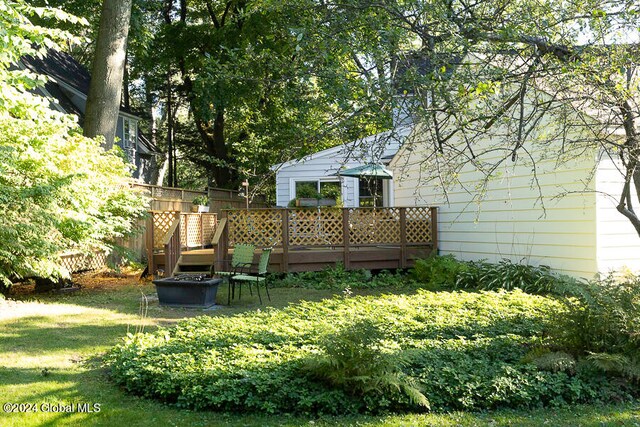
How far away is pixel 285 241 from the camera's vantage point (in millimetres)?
11586

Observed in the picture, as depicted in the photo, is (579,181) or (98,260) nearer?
(579,181)

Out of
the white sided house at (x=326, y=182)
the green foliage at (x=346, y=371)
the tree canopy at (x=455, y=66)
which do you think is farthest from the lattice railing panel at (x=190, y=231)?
the green foliage at (x=346, y=371)

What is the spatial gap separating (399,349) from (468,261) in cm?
699

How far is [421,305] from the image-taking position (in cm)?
697

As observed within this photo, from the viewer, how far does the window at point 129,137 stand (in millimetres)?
21484

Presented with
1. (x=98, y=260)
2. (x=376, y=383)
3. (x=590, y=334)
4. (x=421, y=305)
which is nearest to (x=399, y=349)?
(x=376, y=383)

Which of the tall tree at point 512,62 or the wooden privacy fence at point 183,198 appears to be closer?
the tall tree at point 512,62

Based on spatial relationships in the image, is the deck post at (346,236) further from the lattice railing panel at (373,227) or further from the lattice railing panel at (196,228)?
the lattice railing panel at (196,228)

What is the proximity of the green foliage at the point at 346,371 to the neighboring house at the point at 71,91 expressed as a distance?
46.3ft

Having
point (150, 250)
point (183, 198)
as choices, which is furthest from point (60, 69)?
point (150, 250)

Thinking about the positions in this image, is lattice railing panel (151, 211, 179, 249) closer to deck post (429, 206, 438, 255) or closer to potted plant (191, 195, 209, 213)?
potted plant (191, 195, 209, 213)

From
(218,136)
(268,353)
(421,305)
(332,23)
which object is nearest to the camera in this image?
(268,353)

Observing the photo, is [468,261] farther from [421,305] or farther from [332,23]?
[332,23]

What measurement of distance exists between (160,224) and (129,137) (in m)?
11.0
